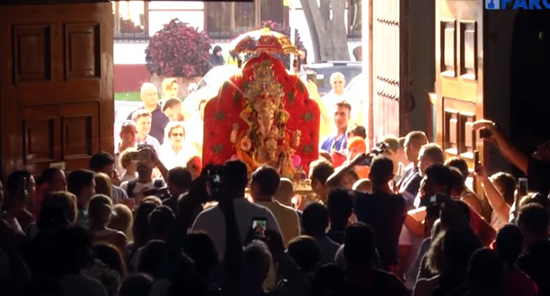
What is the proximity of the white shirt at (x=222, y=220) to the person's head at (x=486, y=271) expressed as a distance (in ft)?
5.92

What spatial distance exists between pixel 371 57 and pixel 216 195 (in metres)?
7.97

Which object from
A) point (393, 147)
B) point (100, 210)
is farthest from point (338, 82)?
point (100, 210)

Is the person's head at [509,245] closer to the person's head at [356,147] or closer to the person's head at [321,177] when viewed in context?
the person's head at [321,177]

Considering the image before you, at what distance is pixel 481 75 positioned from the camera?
1238 cm

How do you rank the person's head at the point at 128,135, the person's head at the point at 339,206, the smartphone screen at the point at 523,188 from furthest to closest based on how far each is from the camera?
1. the person's head at the point at 128,135
2. the smartphone screen at the point at 523,188
3. the person's head at the point at 339,206

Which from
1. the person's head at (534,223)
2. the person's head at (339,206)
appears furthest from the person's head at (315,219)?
the person's head at (534,223)

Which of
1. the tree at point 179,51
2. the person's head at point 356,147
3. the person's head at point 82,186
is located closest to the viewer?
the person's head at point 82,186

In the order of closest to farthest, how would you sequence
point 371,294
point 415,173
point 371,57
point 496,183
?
point 371,294 < point 496,183 < point 415,173 < point 371,57

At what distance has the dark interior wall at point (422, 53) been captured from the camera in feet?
49.0

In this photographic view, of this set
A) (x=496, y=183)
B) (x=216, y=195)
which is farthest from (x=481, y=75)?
(x=216, y=195)

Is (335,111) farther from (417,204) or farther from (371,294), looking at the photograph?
(371,294)

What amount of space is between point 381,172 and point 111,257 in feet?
7.12

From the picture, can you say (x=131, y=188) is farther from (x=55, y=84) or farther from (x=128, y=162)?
(x=55, y=84)

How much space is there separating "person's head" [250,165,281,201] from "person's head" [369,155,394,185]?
62 centimetres
